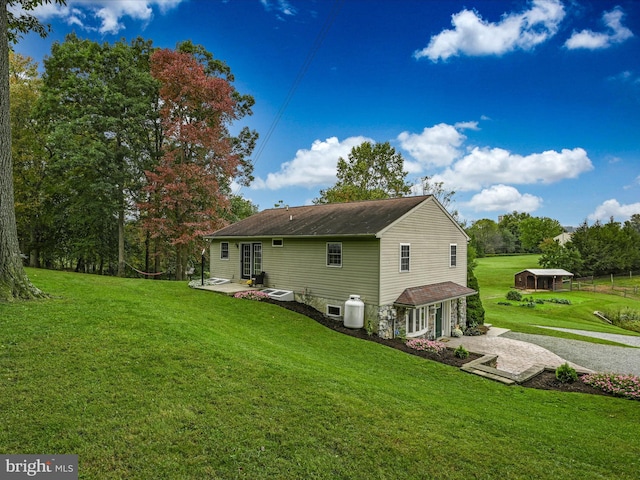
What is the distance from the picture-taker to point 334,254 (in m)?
14.0

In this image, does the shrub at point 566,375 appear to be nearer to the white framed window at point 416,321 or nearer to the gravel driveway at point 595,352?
the gravel driveway at point 595,352

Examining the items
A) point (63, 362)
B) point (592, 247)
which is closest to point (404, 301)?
point (63, 362)

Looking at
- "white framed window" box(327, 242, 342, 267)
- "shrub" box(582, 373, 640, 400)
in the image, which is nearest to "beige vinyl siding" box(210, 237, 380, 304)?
"white framed window" box(327, 242, 342, 267)

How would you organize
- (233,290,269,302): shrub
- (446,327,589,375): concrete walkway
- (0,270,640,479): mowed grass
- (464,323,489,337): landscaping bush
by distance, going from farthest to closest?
(464,323,489,337): landscaping bush → (233,290,269,302): shrub → (446,327,589,375): concrete walkway → (0,270,640,479): mowed grass

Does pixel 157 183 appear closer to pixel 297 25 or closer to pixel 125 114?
pixel 125 114

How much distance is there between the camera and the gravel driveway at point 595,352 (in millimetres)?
12312

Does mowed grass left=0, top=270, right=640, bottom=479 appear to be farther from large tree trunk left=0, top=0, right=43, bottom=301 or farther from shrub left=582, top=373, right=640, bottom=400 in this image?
large tree trunk left=0, top=0, right=43, bottom=301

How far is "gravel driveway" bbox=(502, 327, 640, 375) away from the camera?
485 inches

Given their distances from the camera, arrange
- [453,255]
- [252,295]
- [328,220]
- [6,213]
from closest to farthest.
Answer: [6,213]
[252,295]
[328,220]
[453,255]

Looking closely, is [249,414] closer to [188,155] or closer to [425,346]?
[425,346]

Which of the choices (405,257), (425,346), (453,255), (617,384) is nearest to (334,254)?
(405,257)

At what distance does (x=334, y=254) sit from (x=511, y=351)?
8169mm

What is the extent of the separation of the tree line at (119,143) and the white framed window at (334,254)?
10347 mm

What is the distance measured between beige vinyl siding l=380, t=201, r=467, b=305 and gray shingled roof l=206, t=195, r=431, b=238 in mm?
577
